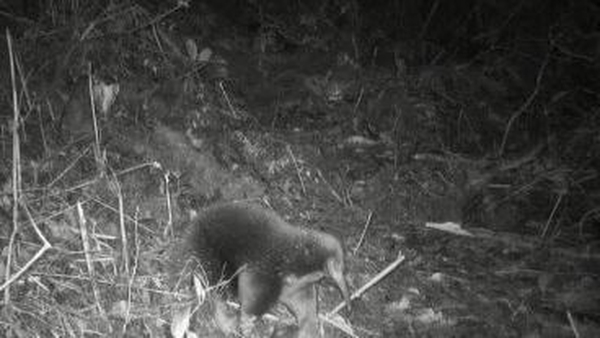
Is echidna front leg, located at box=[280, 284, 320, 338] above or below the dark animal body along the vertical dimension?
below

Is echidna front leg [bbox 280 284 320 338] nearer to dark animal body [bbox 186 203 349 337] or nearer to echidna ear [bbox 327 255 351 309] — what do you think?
dark animal body [bbox 186 203 349 337]

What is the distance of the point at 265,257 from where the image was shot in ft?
14.6

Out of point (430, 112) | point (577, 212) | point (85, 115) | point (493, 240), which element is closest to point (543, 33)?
point (430, 112)

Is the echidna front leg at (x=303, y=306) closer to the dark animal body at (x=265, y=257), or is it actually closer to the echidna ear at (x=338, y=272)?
the dark animal body at (x=265, y=257)

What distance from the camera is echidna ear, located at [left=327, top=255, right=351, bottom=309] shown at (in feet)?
14.4

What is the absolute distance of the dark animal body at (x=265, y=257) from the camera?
4301mm

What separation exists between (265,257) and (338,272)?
456mm

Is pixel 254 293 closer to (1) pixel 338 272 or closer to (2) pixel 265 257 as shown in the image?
(2) pixel 265 257

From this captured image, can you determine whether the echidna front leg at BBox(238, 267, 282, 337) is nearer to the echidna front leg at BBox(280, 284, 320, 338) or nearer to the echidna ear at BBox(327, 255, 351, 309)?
the echidna front leg at BBox(280, 284, 320, 338)

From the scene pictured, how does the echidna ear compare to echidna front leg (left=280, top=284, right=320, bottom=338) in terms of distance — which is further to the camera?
the echidna ear

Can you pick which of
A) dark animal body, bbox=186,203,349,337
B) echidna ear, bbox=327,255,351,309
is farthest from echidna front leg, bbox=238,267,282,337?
echidna ear, bbox=327,255,351,309

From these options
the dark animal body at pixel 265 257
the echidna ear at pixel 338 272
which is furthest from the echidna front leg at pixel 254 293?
the echidna ear at pixel 338 272

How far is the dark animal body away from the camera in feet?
14.1

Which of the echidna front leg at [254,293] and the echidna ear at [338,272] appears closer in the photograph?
the echidna front leg at [254,293]
